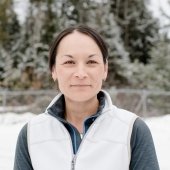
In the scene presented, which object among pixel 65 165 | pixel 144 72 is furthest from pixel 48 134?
pixel 144 72

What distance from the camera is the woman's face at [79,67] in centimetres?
168

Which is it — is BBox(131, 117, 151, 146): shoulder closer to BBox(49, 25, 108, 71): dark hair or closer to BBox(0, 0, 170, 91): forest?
BBox(49, 25, 108, 71): dark hair

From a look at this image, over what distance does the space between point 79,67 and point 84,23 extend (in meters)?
16.6

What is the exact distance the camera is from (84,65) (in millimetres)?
1688

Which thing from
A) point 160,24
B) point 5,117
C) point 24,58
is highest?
point 160,24

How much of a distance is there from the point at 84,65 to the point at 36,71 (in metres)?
15.4

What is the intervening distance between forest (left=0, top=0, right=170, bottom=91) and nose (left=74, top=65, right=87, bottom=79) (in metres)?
14.1

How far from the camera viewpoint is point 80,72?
5.47ft

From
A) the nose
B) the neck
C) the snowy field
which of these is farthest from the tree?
the nose

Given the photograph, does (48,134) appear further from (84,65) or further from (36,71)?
(36,71)

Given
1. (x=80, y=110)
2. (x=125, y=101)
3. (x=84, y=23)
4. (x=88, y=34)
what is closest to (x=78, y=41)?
(x=88, y=34)

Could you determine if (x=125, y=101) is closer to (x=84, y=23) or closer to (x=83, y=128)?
(x=84, y=23)

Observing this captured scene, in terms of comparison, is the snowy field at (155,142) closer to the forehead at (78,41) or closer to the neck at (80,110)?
the neck at (80,110)

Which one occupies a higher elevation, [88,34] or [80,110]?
[88,34]
